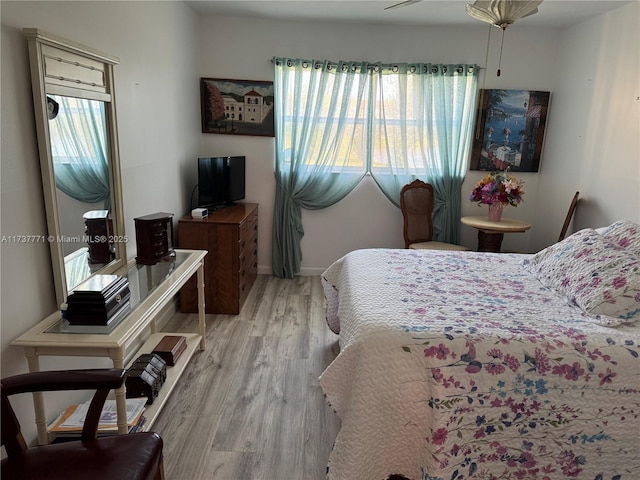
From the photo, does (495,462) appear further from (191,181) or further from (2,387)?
(191,181)

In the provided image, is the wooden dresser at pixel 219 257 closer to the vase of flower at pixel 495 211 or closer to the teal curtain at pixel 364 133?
the teal curtain at pixel 364 133

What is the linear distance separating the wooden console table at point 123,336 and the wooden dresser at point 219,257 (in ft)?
2.56

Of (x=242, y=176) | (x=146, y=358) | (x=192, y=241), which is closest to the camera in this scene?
(x=146, y=358)

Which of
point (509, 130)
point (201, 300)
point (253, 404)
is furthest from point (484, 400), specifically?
point (509, 130)

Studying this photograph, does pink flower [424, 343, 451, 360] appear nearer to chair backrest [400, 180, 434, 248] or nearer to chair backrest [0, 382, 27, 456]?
chair backrest [0, 382, 27, 456]

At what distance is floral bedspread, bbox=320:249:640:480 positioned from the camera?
165cm

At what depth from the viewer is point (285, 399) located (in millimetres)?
2436

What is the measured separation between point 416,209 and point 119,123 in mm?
2812

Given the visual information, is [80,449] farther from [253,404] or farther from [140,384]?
[253,404]

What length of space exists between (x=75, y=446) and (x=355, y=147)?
3525 mm

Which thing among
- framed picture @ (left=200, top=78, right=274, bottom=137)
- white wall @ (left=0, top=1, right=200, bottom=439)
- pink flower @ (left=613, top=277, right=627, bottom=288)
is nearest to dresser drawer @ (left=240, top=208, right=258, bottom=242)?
white wall @ (left=0, top=1, right=200, bottom=439)

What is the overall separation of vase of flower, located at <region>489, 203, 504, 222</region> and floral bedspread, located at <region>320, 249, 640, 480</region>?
7.63 feet

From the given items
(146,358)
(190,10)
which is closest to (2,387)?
(146,358)

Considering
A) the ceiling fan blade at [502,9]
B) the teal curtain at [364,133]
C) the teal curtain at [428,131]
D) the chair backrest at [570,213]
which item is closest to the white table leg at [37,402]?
the ceiling fan blade at [502,9]
